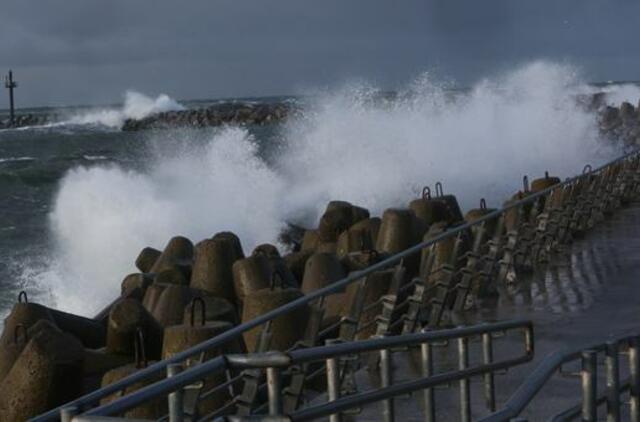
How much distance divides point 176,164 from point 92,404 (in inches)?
1255

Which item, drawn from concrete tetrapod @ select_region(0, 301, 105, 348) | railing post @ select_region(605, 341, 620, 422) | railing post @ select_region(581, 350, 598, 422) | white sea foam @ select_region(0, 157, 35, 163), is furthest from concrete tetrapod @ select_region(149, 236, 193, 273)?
white sea foam @ select_region(0, 157, 35, 163)

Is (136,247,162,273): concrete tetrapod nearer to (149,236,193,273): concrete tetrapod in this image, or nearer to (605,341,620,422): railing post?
(149,236,193,273): concrete tetrapod

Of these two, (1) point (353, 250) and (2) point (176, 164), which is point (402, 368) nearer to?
(1) point (353, 250)

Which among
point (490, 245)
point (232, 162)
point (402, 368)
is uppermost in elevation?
point (232, 162)

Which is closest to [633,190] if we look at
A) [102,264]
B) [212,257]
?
[212,257]

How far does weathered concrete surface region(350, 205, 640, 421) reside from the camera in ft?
19.0

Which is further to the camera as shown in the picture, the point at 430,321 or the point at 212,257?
the point at 212,257

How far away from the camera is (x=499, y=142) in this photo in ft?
115

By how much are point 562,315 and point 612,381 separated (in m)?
3.83

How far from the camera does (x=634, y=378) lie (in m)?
4.75

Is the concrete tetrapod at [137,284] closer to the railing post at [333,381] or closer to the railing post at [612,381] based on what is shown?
the railing post at [333,381]

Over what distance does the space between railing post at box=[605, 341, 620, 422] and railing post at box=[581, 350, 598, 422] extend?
242 millimetres

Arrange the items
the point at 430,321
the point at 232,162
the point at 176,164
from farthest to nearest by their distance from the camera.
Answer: the point at 176,164 < the point at 232,162 < the point at 430,321

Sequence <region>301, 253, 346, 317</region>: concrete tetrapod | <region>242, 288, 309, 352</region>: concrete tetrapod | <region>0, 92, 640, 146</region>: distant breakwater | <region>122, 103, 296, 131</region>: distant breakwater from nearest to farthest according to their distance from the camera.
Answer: <region>242, 288, 309, 352</region>: concrete tetrapod, <region>301, 253, 346, 317</region>: concrete tetrapod, <region>122, 103, 296, 131</region>: distant breakwater, <region>0, 92, 640, 146</region>: distant breakwater
